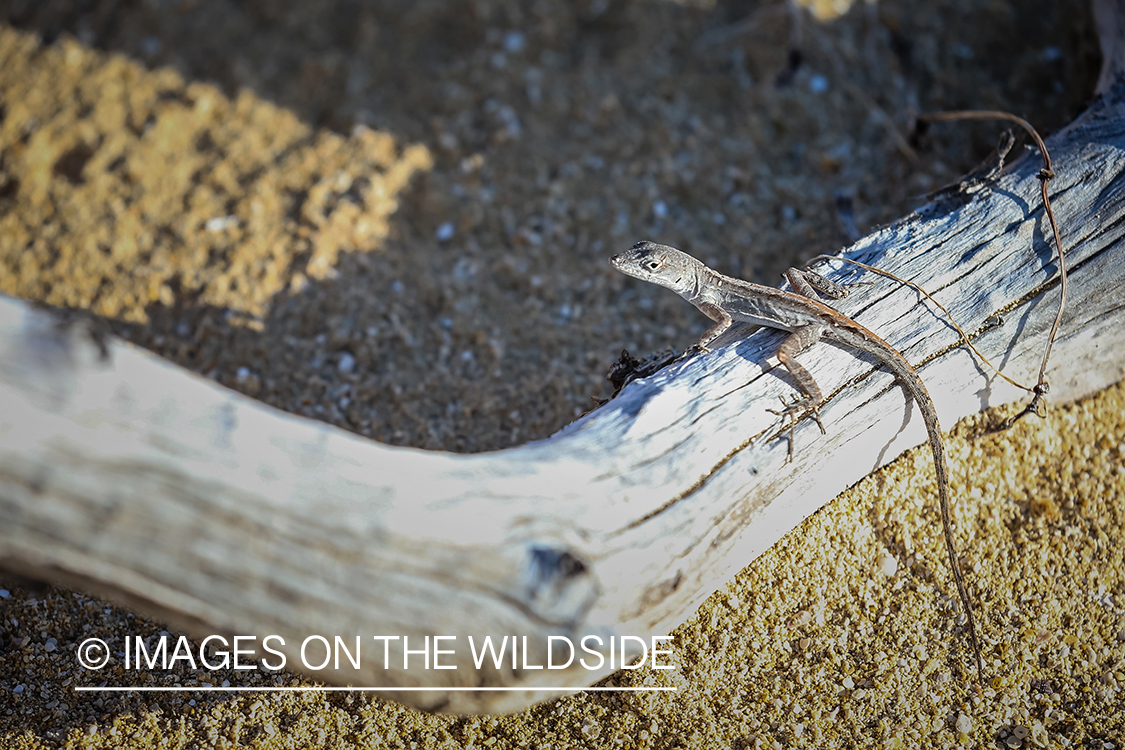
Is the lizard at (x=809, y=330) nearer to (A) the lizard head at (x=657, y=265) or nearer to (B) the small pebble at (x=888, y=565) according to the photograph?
(A) the lizard head at (x=657, y=265)

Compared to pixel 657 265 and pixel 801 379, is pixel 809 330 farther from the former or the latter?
pixel 657 265

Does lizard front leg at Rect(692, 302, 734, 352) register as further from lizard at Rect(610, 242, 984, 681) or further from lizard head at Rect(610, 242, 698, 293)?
lizard head at Rect(610, 242, 698, 293)

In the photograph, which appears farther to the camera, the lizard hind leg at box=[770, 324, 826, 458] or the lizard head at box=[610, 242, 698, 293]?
the lizard head at box=[610, 242, 698, 293]

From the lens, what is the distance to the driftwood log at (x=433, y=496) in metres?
1.96

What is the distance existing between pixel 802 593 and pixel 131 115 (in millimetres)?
5633

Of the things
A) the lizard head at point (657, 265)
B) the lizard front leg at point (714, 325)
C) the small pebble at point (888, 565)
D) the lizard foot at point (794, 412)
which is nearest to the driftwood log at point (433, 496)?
the lizard foot at point (794, 412)

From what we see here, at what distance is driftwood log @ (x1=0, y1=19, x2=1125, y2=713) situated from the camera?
77.0 inches

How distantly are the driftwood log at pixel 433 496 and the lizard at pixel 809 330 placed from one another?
0.22 feet

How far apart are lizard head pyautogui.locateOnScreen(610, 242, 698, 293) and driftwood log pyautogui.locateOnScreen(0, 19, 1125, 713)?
0.70m

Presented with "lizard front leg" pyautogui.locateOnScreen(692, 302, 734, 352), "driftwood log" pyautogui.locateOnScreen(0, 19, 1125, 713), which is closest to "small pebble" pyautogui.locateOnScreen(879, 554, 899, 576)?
"driftwood log" pyautogui.locateOnScreen(0, 19, 1125, 713)

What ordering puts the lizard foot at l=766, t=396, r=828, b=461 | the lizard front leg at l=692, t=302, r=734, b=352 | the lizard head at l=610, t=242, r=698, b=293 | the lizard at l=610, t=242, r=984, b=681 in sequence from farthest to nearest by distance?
1. the lizard head at l=610, t=242, r=698, b=293
2. the lizard front leg at l=692, t=302, r=734, b=352
3. the lizard at l=610, t=242, r=984, b=681
4. the lizard foot at l=766, t=396, r=828, b=461

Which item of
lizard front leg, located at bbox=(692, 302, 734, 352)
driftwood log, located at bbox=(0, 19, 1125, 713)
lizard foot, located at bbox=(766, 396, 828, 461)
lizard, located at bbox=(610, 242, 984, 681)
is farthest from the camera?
lizard front leg, located at bbox=(692, 302, 734, 352)

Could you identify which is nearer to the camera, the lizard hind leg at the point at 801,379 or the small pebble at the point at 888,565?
the lizard hind leg at the point at 801,379

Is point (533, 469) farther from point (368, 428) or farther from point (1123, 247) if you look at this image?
point (1123, 247)
